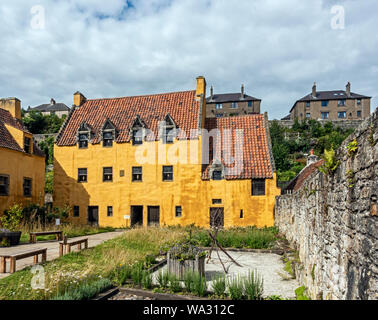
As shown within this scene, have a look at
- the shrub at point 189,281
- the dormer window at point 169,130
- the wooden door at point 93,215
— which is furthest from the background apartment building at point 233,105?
the shrub at point 189,281

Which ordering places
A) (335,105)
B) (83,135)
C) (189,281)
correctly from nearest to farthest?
(189,281) → (83,135) → (335,105)

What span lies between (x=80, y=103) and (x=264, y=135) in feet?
56.3

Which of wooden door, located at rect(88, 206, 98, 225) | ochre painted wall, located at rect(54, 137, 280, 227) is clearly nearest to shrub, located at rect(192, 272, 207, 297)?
ochre painted wall, located at rect(54, 137, 280, 227)

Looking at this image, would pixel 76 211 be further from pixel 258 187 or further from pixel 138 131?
pixel 258 187

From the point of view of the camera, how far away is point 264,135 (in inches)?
937

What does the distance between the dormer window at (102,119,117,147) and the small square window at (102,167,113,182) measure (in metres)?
2.00

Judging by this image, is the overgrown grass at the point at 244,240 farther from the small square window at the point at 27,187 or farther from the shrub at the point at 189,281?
the small square window at the point at 27,187

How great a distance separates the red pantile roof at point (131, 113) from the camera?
80.3 feet

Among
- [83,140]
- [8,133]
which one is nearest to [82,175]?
[83,140]

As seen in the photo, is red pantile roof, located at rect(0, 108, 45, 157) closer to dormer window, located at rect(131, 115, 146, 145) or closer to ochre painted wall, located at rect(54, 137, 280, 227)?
ochre painted wall, located at rect(54, 137, 280, 227)

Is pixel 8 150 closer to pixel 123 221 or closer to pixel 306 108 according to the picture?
pixel 123 221

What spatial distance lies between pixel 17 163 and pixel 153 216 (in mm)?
10873

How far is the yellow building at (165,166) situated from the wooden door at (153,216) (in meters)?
0.08

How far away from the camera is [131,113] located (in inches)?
1025
